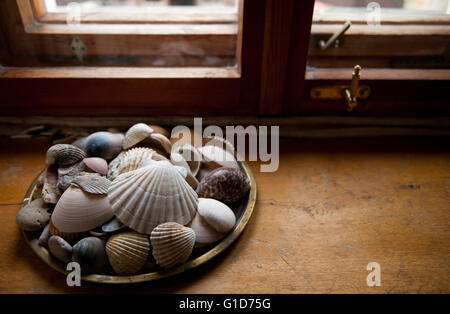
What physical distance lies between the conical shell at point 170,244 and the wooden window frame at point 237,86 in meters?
0.34

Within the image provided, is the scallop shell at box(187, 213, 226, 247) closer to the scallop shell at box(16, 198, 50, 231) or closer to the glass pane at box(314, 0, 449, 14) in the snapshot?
the scallop shell at box(16, 198, 50, 231)

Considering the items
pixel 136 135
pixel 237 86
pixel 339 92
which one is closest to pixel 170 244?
pixel 136 135

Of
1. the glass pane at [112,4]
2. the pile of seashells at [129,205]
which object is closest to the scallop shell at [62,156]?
the pile of seashells at [129,205]

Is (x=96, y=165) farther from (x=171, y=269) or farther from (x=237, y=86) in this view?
(x=237, y=86)

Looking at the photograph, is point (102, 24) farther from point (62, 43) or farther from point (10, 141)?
point (10, 141)

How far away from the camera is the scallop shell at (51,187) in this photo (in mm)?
570

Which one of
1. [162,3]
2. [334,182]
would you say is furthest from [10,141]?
[334,182]

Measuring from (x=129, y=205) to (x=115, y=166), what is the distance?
0.12 m

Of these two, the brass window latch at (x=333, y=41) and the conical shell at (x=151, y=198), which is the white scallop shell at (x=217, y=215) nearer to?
the conical shell at (x=151, y=198)

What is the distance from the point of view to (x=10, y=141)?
779 millimetres

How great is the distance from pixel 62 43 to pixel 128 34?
155 millimetres
